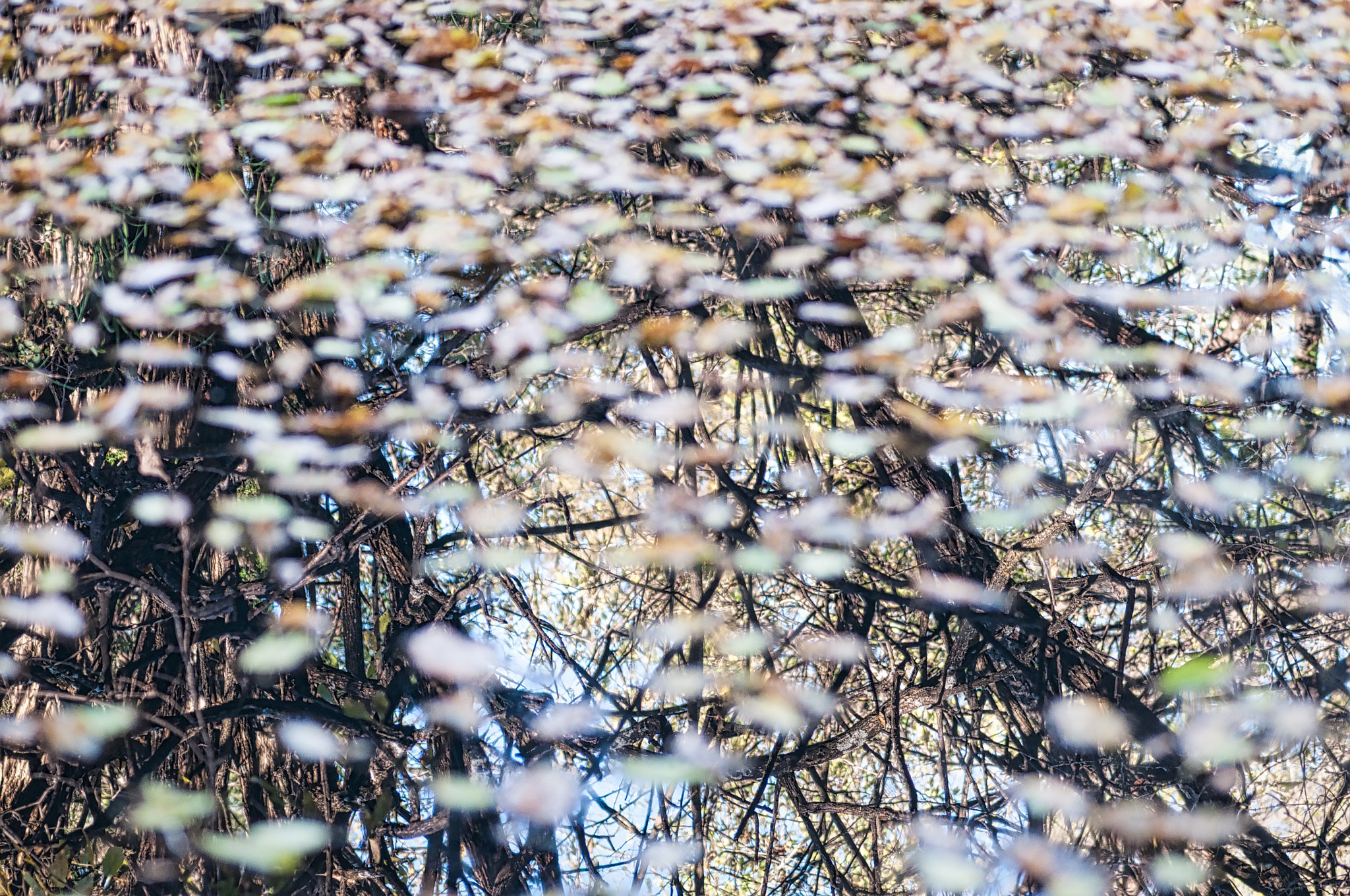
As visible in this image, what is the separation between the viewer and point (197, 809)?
116 centimetres

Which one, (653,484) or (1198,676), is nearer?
(1198,676)

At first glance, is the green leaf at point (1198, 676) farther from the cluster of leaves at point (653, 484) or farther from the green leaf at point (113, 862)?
the green leaf at point (113, 862)

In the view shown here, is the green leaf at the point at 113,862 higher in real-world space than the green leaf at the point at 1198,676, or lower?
lower

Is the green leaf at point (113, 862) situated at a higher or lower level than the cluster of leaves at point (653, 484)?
lower

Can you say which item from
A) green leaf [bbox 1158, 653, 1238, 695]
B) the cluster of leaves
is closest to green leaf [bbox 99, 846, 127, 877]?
the cluster of leaves

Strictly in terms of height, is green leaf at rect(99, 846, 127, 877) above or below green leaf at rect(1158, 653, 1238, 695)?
below

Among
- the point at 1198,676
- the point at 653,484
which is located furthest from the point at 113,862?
the point at 1198,676

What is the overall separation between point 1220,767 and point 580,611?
0.97m

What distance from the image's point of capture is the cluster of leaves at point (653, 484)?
1.28 metres

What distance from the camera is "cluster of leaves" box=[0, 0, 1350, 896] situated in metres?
1.28

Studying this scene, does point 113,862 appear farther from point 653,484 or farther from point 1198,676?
point 1198,676

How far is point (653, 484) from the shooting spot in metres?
1.57

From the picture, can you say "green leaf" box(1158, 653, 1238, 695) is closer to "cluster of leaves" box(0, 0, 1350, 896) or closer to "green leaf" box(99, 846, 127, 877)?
"cluster of leaves" box(0, 0, 1350, 896)

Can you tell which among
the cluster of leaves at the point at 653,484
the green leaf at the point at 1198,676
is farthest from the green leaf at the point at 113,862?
the green leaf at the point at 1198,676
